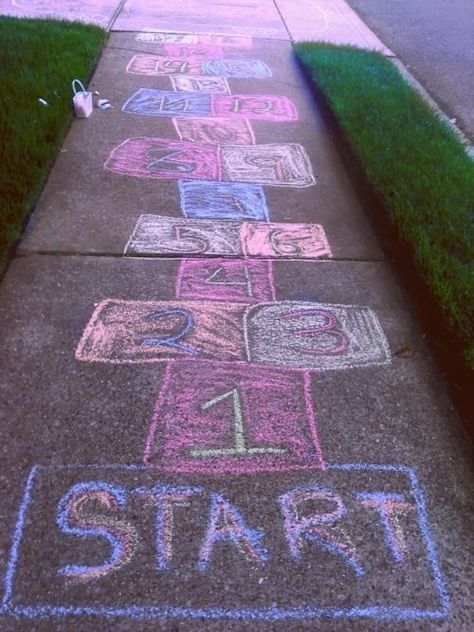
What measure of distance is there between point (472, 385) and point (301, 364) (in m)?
0.68

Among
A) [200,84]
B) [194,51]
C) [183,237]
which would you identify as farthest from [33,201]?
[194,51]

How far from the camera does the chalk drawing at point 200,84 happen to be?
18.8 ft

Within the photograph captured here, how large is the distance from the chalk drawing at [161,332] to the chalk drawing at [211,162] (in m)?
1.51

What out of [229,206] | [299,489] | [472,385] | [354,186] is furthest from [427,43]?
[299,489]

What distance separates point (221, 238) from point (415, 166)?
1.56m

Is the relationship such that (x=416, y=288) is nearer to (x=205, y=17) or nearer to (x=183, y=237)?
(x=183, y=237)

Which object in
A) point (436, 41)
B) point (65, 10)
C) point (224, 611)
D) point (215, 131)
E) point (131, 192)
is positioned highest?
point (436, 41)

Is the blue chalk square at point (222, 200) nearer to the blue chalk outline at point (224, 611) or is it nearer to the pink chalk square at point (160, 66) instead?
the blue chalk outline at point (224, 611)

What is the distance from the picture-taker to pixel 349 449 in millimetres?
2297

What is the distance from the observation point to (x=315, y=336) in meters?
2.82

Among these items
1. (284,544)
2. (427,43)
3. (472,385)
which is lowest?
(284,544)

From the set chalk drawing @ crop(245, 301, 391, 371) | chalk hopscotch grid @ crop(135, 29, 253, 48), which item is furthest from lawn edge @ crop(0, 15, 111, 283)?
chalk hopscotch grid @ crop(135, 29, 253, 48)

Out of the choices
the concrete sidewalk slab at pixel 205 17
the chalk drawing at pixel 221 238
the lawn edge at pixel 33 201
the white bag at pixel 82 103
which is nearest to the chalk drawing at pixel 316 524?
the chalk drawing at pixel 221 238

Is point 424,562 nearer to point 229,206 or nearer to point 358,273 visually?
point 358,273
